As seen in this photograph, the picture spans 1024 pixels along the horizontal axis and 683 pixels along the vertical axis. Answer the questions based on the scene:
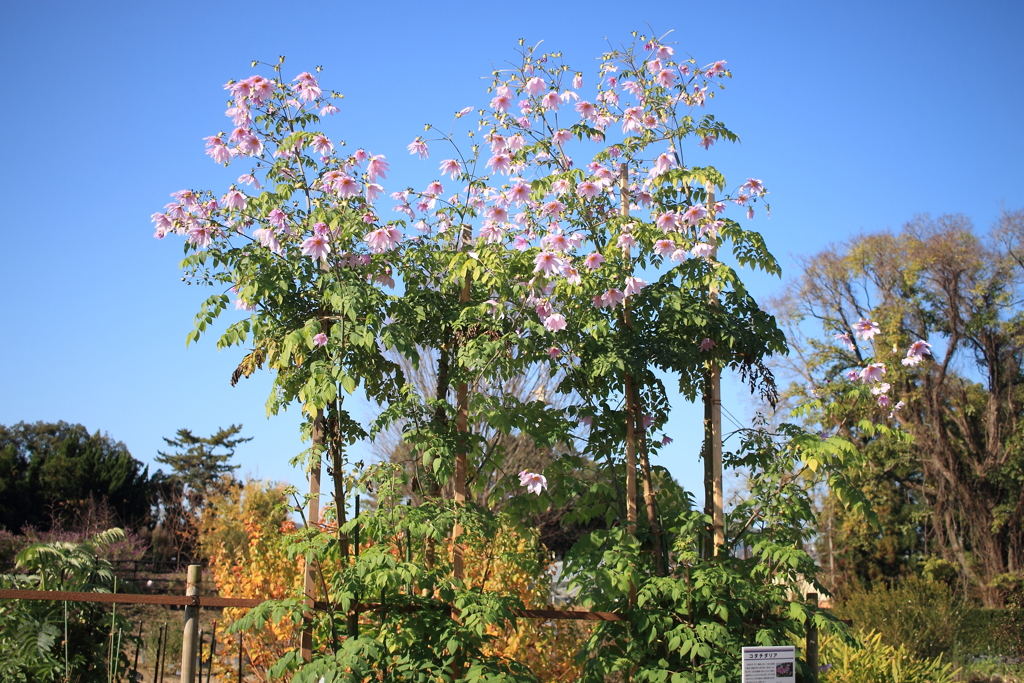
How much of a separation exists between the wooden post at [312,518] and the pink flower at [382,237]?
88 centimetres

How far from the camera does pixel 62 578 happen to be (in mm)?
4832

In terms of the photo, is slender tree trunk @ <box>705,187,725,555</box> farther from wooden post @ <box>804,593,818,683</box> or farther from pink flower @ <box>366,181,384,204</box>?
pink flower @ <box>366,181,384,204</box>

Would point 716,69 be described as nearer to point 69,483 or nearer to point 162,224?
point 162,224

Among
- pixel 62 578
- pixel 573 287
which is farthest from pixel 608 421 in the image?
pixel 62 578

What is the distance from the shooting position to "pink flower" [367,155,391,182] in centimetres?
411

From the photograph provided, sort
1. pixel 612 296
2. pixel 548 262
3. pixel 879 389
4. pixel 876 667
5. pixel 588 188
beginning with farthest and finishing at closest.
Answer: pixel 876 667 → pixel 879 389 → pixel 588 188 → pixel 612 296 → pixel 548 262

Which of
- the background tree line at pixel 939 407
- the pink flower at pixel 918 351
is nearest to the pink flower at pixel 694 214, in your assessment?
the pink flower at pixel 918 351

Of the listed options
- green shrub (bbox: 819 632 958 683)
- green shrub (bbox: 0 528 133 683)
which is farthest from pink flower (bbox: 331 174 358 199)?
green shrub (bbox: 819 632 958 683)

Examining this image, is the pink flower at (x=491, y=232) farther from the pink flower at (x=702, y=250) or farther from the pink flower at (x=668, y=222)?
the pink flower at (x=702, y=250)

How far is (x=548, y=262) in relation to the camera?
404 centimetres

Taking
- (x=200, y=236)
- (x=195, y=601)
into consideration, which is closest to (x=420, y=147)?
(x=200, y=236)

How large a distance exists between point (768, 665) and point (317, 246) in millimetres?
3014

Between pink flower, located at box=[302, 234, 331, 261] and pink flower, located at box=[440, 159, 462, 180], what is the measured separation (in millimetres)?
1051

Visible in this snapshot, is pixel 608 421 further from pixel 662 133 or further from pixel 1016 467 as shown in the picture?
pixel 1016 467
